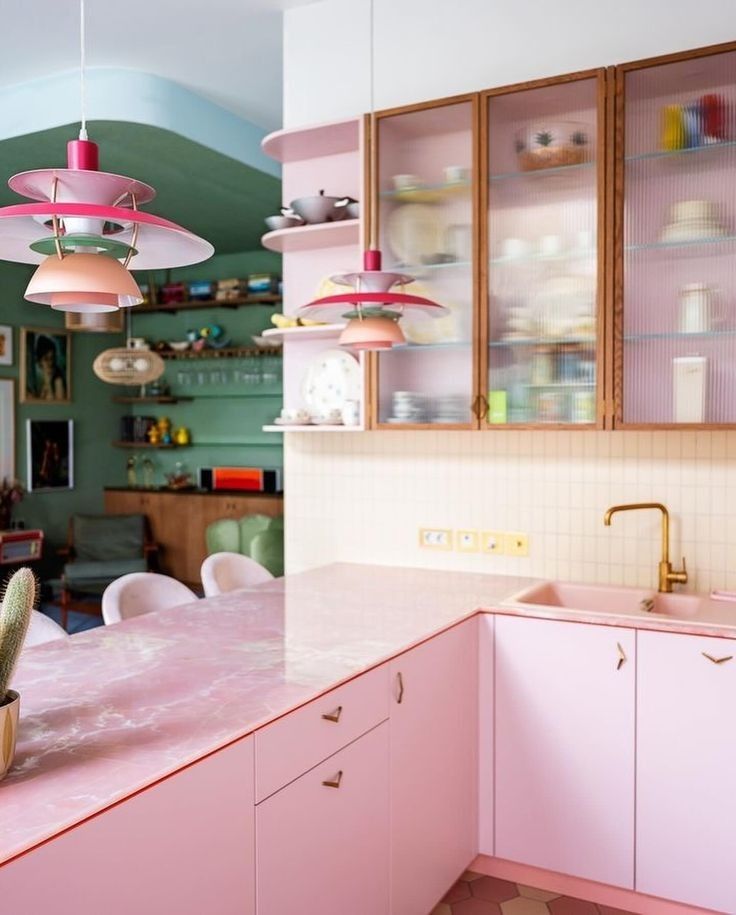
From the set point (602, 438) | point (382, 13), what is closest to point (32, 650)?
point (602, 438)

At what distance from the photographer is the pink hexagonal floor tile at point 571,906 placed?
2523 millimetres

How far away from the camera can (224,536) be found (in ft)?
22.0

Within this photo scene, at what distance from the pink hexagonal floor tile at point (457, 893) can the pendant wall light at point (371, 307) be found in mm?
1634

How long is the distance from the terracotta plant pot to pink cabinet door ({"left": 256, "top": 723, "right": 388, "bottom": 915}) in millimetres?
487

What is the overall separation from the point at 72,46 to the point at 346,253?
60.9 inches

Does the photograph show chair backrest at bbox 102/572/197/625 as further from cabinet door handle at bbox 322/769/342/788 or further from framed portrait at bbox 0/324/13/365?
framed portrait at bbox 0/324/13/365

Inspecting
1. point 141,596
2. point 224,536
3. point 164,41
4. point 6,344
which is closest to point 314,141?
point 164,41

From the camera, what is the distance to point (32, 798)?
1.32 meters

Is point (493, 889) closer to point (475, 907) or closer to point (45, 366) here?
point (475, 907)

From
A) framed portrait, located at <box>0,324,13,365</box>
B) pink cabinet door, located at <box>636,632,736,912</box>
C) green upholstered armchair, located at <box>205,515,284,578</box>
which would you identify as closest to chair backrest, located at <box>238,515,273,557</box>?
green upholstered armchair, located at <box>205,515,284,578</box>

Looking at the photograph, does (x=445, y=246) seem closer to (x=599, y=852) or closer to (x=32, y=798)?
(x=599, y=852)

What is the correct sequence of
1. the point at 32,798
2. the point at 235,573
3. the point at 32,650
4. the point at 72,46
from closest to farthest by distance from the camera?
1. the point at 32,798
2. the point at 32,650
3. the point at 235,573
4. the point at 72,46

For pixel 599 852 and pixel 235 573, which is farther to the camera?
pixel 235 573

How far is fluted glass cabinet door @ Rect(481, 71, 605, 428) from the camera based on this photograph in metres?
2.80
